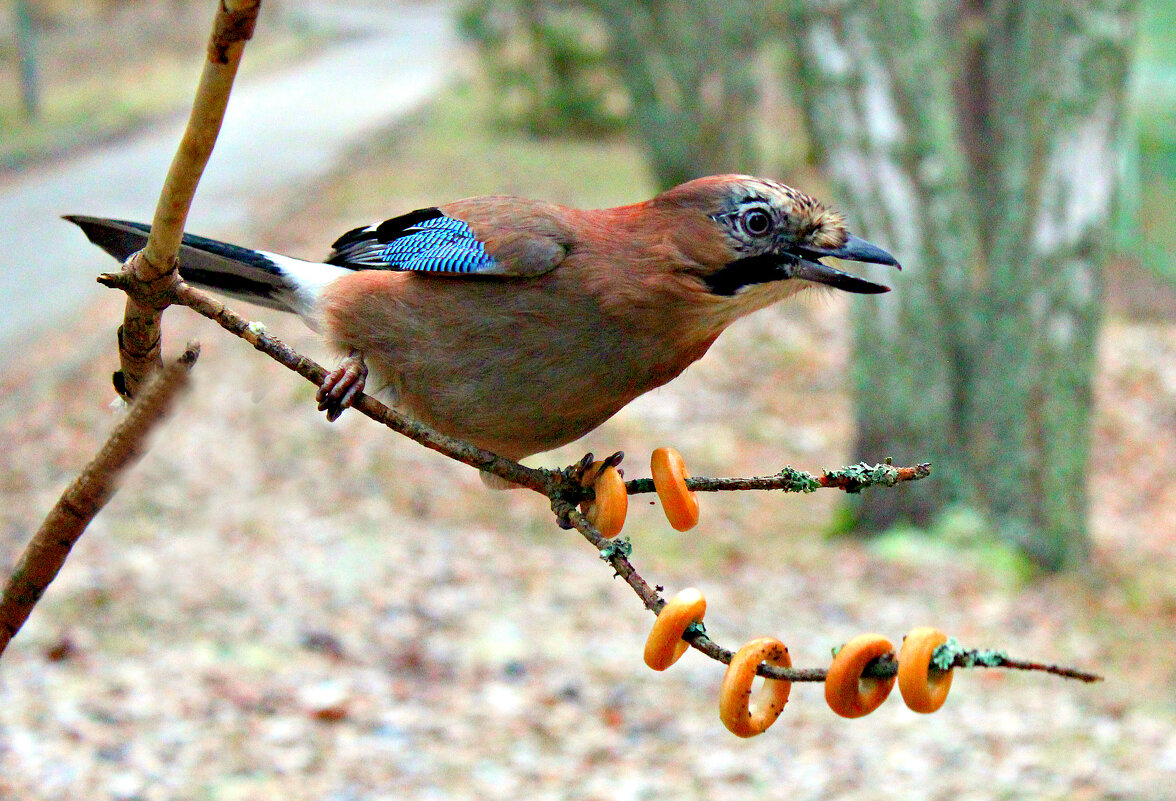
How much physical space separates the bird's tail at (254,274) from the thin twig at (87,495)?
891 millimetres

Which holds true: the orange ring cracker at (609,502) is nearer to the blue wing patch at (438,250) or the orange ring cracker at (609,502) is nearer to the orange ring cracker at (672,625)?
the orange ring cracker at (672,625)

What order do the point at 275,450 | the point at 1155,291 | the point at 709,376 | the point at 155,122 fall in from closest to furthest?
the point at 275,450 < the point at 709,376 < the point at 1155,291 < the point at 155,122

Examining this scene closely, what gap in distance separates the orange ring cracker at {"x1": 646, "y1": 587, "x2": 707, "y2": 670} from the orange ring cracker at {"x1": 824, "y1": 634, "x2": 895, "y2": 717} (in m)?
0.22

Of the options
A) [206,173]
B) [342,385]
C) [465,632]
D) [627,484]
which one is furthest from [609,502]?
[206,173]

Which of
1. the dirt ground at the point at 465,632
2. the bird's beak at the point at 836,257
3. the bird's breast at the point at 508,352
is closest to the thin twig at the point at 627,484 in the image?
the bird's breast at the point at 508,352

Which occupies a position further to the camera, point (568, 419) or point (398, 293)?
point (398, 293)

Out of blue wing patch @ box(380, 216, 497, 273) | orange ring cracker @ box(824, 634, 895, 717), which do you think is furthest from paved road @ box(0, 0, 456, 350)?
orange ring cracker @ box(824, 634, 895, 717)

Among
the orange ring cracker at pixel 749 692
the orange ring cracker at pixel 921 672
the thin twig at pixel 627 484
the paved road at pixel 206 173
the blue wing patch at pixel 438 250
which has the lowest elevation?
the orange ring cracker at pixel 749 692

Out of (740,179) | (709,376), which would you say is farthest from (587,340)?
(709,376)

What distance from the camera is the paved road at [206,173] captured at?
1375cm

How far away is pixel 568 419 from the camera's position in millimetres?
2623

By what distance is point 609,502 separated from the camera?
7.45ft

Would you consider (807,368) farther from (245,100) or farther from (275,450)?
(245,100)

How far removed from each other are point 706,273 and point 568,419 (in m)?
0.42
